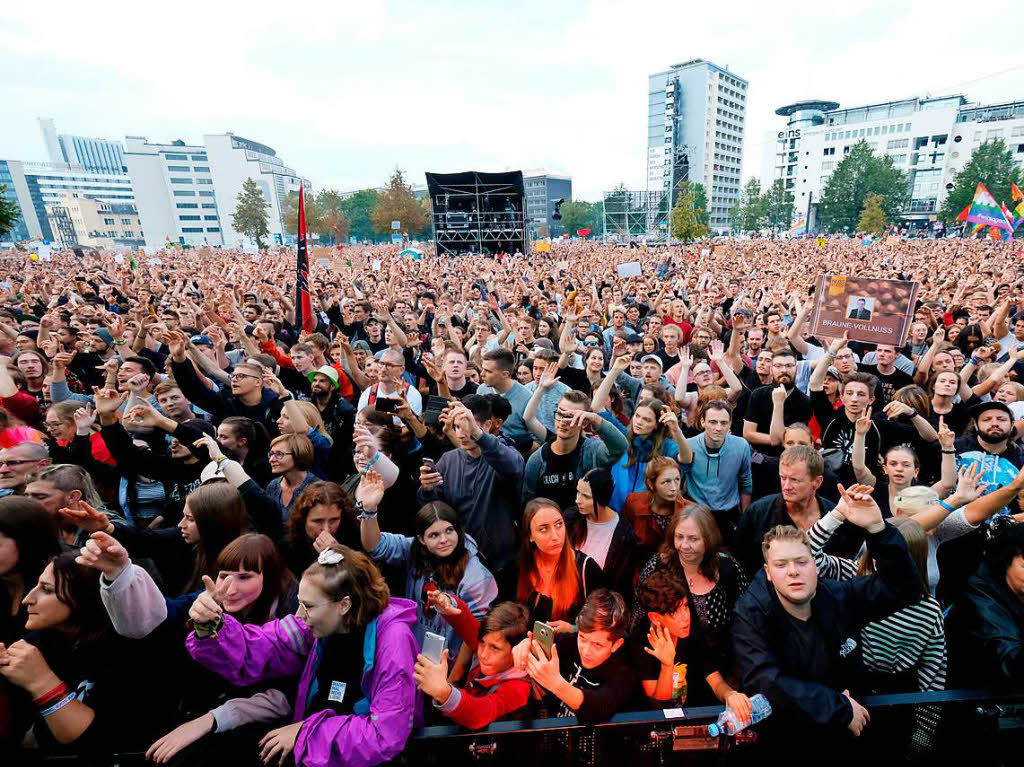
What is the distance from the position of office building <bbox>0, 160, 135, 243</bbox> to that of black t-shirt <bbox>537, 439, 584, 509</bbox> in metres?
155

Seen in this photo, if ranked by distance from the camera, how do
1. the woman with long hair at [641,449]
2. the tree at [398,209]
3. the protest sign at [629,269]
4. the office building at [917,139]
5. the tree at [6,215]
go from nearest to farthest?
the woman with long hair at [641,449]
the protest sign at [629,269]
the tree at [6,215]
the tree at [398,209]
the office building at [917,139]

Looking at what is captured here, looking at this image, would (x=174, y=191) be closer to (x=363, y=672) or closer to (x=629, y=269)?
(x=629, y=269)

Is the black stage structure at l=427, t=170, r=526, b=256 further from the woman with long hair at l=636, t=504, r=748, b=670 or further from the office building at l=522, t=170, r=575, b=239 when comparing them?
the office building at l=522, t=170, r=575, b=239

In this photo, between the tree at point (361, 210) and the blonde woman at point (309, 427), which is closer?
the blonde woman at point (309, 427)

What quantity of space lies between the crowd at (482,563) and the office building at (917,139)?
87677mm

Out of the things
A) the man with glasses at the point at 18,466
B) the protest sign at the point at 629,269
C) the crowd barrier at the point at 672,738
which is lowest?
the crowd barrier at the point at 672,738

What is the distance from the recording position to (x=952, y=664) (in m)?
2.70

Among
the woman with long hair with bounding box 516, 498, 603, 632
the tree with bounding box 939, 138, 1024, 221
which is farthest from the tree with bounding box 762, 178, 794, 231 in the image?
the woman with long hair with bounding box 516, 498, 603, 632

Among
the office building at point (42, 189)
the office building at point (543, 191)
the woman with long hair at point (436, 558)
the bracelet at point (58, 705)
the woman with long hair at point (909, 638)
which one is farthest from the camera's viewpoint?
the office building at point (42, 189)

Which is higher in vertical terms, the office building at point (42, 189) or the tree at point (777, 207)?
the office building at point (42, 189)

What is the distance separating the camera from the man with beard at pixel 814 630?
2.15 m

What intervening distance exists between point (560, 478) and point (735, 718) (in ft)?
6.01

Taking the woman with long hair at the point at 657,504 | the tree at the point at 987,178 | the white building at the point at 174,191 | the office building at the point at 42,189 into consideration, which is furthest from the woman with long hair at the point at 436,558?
the office building at the point at 42,189

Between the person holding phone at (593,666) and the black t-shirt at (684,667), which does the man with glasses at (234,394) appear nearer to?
the person holding phone at (593,666)
